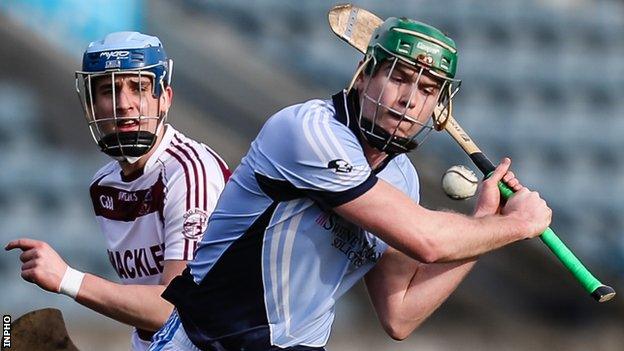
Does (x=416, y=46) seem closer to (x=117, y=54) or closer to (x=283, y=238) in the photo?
(x=283, y=238)

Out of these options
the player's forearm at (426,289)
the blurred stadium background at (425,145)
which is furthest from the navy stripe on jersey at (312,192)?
the blurred stadium background at (425,145)

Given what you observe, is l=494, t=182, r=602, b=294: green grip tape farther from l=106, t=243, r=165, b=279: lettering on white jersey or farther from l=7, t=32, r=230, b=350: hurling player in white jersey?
l=106, t=243, r=165, b=279: lettering on white jersey

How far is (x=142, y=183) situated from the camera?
126 inches

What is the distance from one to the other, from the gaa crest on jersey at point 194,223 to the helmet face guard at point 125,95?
216mm

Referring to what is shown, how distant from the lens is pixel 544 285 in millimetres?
6453

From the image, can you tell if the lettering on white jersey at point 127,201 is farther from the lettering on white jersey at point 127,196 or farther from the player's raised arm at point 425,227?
the player's raised arm at point 425,227

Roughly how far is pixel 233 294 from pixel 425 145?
4204 millimetres

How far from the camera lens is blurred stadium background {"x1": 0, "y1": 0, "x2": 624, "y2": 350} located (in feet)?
20.8

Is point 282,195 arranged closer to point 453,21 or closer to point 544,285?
→ point 544,285

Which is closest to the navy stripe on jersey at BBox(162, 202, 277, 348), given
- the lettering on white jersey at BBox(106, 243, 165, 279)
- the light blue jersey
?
the light blue jersey

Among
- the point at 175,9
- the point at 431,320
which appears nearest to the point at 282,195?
the point at 431,320

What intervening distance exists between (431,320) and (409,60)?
3.91 m

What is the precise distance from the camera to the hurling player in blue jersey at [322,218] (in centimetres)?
253

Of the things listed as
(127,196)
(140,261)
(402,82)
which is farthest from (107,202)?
(402,82)
